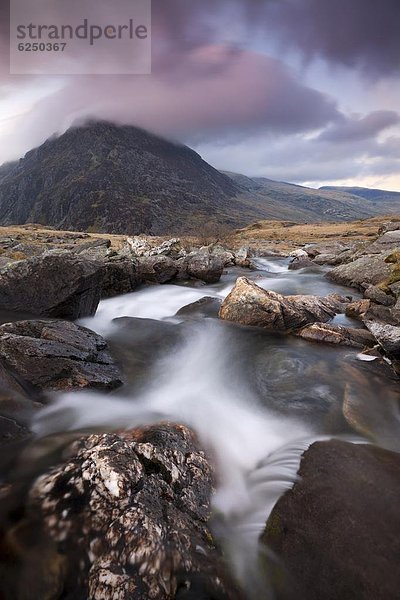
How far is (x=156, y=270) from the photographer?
24453 mm

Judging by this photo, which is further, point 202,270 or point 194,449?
point 202,270

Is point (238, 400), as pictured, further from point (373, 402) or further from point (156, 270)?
point (156, 270)

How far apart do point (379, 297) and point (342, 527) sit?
14.7 metres

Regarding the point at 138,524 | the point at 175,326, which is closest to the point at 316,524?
the point at 138,524

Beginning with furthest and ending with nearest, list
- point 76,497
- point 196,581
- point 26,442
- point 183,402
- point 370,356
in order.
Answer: point 370,356 → point 183,402 → point 26,442 → point 76,497 → point 196,581

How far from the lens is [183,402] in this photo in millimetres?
9211

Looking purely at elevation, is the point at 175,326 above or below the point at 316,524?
above

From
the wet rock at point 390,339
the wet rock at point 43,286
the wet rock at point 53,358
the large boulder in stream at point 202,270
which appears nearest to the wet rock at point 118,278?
the large boulder in stream at point 202,270

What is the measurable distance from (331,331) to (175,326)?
21.0 feet

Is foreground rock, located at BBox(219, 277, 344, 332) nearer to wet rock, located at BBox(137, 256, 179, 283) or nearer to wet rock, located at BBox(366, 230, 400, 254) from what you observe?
wet rock, located at BBox(137, 256, 179, 283)

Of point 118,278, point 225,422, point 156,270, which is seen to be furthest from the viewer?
point 156,270

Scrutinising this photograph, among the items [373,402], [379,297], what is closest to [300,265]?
[379,297]

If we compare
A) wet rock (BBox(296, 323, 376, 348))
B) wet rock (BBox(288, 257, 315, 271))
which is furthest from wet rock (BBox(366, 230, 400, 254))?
wet rock (BBox(296, 323, 376, 348))

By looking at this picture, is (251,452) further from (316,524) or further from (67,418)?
(67,418)
